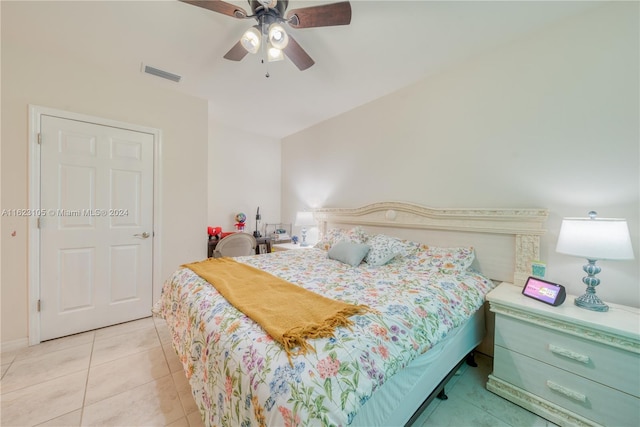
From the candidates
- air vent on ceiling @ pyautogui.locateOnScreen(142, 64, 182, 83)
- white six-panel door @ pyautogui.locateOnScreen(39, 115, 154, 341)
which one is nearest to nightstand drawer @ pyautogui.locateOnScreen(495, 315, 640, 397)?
white six-panel door @ pyautogui.locateOnScreen(39, 115, 154, 341)

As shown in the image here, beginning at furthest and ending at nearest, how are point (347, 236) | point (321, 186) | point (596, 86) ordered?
point (321, 186)
point (347, 236)
point (596, 86)

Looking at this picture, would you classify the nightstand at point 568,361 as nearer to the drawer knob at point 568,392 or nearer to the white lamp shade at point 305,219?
the drawer knob at point 568,392

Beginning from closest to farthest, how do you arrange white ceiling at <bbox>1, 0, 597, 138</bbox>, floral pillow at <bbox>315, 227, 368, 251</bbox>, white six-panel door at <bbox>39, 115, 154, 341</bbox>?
white ceiling at <bbox>1, 0, 597, 138</bbox> → white six-panel door at <bbox>39, 115, 154, 341</bbox> → floral pillow at <bbox>315, 227, 368, 251</bbox>

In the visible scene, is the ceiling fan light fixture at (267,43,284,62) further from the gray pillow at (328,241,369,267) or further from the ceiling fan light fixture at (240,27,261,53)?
the gray pillow at (328,241,369,267)

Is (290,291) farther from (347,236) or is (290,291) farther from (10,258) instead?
(10,258)

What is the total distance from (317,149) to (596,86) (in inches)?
116

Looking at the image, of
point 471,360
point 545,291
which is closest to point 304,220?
point 471,360

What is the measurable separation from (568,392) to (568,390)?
1 centimetres

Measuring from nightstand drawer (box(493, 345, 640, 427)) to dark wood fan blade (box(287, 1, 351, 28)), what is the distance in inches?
94.3

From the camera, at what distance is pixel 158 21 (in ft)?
6.00

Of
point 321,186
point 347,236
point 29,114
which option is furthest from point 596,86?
point 29,114

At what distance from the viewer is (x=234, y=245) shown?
3.16 m

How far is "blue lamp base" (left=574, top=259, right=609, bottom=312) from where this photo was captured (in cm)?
144

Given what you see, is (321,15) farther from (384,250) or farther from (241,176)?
(241,176)
